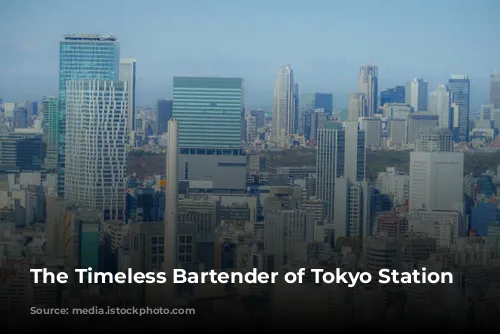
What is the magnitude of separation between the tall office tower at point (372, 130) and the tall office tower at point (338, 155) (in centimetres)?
9

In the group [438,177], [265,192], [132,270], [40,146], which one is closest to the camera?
[132,270]

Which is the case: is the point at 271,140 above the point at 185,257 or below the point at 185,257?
above

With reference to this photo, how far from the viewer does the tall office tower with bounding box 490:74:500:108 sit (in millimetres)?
10437

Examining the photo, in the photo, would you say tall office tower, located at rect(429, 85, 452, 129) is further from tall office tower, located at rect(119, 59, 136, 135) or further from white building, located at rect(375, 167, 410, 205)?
tall office tower, located at rect(119, 59, 136, 135)

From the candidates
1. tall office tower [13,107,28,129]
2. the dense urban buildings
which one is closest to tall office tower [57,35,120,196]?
the dense urban buildings

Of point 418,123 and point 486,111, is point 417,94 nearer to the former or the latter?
point 418,123

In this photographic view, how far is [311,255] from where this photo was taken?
23.9ft

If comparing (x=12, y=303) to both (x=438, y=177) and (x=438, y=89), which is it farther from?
(x=438, y=89)

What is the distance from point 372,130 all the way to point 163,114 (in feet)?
9.04

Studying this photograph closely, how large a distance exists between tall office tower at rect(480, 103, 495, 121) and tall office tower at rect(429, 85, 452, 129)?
1.50 ft

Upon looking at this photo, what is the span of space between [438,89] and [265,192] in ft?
8.31

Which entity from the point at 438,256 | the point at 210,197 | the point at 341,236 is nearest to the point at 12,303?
the point at 438,256

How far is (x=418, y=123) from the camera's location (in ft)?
42.1

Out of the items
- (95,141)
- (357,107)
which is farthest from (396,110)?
(95,141)
